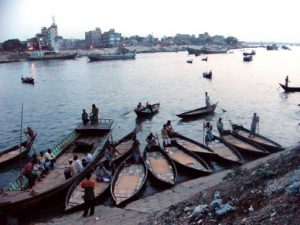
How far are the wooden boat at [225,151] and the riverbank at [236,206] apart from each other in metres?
6.04

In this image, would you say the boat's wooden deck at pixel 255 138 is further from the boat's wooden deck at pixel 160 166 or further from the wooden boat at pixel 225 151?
the boat's wooden deck at pixel 160 166

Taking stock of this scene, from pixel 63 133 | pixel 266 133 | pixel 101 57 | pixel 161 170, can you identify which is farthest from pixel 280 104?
pixel 101 57

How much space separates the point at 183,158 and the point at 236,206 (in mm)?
11789

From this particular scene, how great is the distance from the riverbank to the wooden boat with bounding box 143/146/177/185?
2108 millimetres

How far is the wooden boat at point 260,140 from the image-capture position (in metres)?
23.6

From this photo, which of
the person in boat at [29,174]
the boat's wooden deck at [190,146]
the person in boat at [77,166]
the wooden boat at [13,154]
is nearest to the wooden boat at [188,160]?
the boat's wooden deck at [190,146]

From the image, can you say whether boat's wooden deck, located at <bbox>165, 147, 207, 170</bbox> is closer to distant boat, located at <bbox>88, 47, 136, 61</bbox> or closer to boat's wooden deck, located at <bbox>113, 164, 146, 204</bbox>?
boat's wooden deck, located at <bbox>113, 164, 146, 204</bbox>

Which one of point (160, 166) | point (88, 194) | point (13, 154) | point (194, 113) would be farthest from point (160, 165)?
point (194, 113)

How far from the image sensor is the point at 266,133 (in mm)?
31406

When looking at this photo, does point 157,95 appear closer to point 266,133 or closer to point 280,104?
point 280,104

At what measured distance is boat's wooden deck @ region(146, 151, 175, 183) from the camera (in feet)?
63.4

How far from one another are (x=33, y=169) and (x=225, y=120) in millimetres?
23353

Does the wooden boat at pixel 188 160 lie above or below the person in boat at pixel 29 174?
below

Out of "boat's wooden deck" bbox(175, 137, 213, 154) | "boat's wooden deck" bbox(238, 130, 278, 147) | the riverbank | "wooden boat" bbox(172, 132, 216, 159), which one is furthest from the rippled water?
the riverbank
